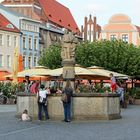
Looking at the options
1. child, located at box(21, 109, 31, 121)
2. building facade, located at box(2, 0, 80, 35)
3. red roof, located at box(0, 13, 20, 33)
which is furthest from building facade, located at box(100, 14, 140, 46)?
child, located at box(21, 109, 31, 121)

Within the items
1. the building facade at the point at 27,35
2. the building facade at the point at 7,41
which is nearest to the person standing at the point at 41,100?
the building facade at the point at 7,41

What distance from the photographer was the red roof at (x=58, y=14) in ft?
331

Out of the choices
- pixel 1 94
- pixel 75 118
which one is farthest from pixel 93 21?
pixel 75 118

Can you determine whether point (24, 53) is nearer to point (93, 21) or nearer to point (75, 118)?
point (93, 21)

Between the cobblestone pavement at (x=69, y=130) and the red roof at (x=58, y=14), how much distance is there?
77.4m

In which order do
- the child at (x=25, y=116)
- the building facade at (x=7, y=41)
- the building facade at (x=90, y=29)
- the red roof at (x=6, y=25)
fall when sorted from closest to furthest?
the child at (x=25, y=116), the building facade at (x=7, y=41), the red roof at (x=6, y=25), the building facade at (x=90, y=29)

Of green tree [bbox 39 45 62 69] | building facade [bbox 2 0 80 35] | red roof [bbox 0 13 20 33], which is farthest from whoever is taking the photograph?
building facade [bbox 2 0 80 35]

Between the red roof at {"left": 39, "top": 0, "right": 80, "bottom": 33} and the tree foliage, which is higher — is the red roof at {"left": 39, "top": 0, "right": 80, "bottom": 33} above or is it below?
above

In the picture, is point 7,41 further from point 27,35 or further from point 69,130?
point 69,130

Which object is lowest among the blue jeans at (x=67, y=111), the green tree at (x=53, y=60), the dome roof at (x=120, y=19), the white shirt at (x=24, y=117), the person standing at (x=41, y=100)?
the white shirt at (x=24, y=117)

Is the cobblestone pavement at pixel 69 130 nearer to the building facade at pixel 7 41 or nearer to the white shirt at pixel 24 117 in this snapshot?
the white shirt at pixel 24 117

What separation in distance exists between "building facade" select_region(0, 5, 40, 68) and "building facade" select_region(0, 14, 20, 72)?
3.63ft

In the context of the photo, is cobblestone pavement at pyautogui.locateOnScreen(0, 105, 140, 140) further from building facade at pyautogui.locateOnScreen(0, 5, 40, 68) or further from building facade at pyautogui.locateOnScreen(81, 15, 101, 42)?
building facade at pyautogui.locateOnScreen(81, 15, 101, 42)

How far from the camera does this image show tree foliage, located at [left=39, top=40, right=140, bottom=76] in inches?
2103
